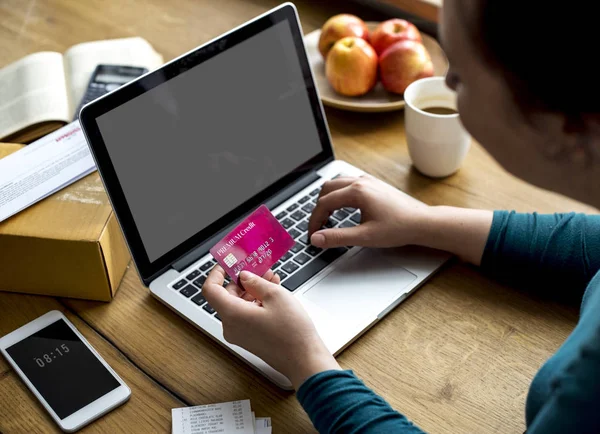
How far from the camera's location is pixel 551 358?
0.76 metres

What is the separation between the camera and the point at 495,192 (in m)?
1.18

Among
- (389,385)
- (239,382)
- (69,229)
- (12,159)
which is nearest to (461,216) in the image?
(389,385)

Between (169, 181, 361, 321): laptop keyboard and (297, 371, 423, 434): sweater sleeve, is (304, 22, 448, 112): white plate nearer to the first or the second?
(169, 181, 361, 321): laptop keyboard

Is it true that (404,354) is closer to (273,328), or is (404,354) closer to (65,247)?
(273,328)

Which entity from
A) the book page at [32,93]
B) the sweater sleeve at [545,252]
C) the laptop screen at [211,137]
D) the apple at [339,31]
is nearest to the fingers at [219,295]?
the laptop screen at [211,137]

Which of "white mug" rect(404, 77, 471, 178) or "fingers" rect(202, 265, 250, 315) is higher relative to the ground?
"fingers" rect(202, 265, 250, 315)

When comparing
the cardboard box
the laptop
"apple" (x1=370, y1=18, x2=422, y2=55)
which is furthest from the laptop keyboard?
"apple" (x1=370, y1=18, x2=422, y2=55)

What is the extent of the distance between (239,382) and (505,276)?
1.38 feet

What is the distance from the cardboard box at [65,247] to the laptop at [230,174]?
5cm

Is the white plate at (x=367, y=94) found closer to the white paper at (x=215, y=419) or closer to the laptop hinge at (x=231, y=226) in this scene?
the laptop hinge at (x=231, y=226)

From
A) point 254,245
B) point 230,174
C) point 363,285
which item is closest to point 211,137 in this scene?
point 230,174

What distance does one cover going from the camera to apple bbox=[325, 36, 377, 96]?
1303 mm

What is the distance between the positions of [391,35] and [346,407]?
82 centimetres

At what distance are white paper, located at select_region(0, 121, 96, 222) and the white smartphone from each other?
17 centimetres
